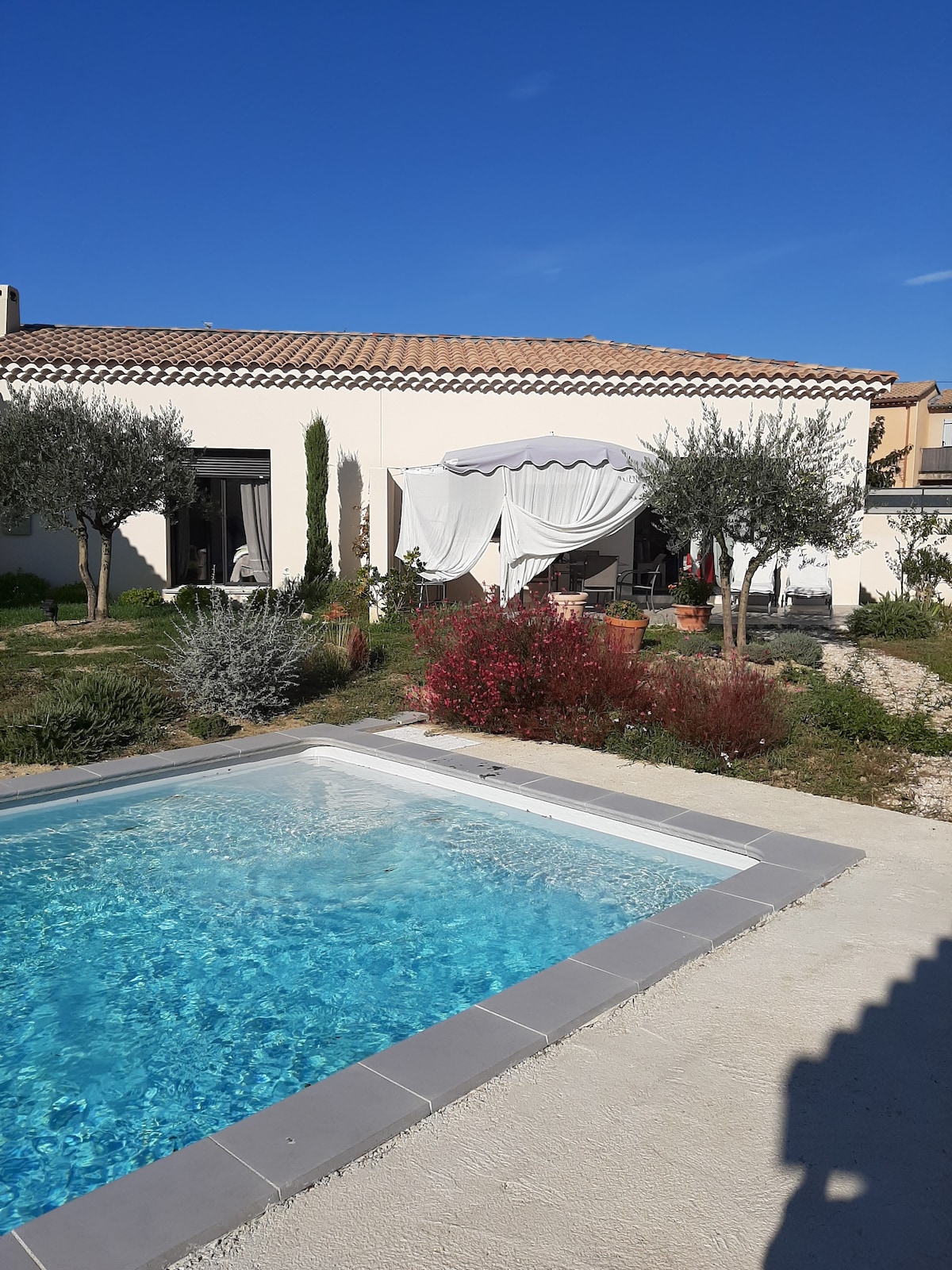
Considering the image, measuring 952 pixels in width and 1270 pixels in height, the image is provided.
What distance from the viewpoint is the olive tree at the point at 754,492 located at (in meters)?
10.4

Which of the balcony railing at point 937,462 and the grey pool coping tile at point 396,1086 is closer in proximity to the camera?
the grey pool coping tile at point 396,1086

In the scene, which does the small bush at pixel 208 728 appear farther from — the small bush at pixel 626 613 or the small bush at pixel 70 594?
the small bush at pixel 70 594

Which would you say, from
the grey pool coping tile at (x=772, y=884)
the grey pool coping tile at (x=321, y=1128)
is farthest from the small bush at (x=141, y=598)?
the grey pool coping tile at (x=321, y=1128)

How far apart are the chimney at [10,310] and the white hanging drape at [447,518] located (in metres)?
9.37

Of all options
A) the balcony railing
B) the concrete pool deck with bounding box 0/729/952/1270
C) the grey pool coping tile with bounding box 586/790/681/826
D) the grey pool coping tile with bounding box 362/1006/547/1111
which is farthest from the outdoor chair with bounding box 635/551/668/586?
the balcony railing

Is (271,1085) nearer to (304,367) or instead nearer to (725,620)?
(725,620)

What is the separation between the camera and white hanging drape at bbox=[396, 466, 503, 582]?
45.2 ft

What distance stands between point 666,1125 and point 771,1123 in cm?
32

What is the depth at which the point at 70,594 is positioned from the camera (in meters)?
16.0

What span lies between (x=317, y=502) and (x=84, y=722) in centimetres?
931

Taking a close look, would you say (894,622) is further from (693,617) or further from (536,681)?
(536,681)

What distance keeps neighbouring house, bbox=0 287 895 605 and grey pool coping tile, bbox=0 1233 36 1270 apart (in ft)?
46.9

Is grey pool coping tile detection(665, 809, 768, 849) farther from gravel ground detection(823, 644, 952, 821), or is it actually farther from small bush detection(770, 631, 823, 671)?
small bush detection(770, 631, 823, 671)

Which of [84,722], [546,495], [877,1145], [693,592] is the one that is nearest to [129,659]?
[84,722]
